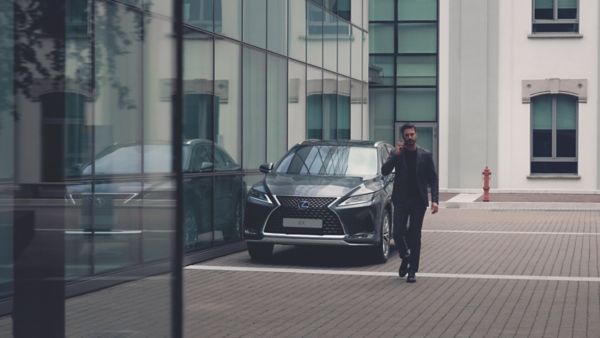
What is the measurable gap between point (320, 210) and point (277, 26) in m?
5.53

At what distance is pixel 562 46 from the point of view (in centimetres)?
3525

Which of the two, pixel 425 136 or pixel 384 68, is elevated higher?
pixel 384 68

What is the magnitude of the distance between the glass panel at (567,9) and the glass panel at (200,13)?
22011mm

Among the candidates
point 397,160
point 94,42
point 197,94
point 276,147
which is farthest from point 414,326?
point 276,147

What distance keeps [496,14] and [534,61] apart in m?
1.93

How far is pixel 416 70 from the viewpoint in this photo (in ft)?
119

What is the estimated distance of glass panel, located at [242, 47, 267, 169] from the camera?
1723 cm

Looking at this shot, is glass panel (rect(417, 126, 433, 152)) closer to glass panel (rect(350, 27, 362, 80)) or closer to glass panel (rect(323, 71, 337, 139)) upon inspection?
glass panel (rect(350, 27, 362, 80))

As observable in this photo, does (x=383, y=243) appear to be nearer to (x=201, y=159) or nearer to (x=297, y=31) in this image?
(x=201, y=159)

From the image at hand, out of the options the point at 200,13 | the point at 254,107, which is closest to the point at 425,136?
the point at 254,107

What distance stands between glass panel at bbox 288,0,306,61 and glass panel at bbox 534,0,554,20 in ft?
54.0

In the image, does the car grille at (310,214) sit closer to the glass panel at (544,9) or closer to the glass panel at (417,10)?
the glass panel at (417,10)

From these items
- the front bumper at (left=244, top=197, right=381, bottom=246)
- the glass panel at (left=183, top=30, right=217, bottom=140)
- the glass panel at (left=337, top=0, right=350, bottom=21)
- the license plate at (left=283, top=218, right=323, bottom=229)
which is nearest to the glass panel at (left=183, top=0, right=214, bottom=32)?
the glass panel at (left=183, top=30, right=217, bottom=140)

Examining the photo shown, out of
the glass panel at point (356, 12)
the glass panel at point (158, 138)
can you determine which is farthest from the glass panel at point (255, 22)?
the glass panel at point (158, 138)
